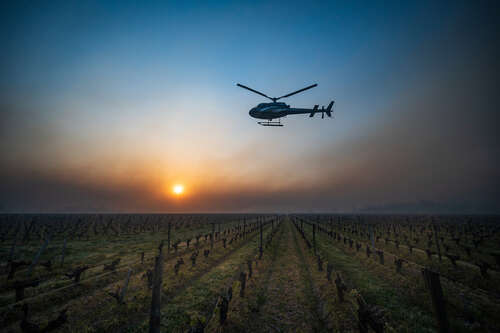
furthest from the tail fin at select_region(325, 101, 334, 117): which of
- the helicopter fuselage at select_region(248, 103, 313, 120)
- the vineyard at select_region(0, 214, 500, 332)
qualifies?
the vineyard at select_region(0, 214, 500, 332)

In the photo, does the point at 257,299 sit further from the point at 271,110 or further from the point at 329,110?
the point at 329,110

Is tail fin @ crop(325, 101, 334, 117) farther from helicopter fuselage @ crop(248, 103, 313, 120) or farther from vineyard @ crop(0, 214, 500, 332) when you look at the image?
vineyard @ crop(0, 214, 500, 332)

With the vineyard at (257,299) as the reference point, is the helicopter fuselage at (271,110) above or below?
above

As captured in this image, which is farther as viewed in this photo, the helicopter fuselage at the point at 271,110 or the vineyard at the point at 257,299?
the helicopter fuselage at the point at 271,110

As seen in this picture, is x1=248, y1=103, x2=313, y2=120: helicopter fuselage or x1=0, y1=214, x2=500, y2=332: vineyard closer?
x1=0, y1=214, x2=500, y2=332: vineyard

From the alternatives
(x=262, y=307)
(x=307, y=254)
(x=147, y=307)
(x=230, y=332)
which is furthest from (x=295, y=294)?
(x=307, y=254)

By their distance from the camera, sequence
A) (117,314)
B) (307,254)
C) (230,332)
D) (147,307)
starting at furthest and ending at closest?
(307,254)
(147,307)
(117,314)
(230,332)

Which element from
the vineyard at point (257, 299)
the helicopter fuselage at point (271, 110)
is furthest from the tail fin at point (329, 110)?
the vineyard at point (257, 299)

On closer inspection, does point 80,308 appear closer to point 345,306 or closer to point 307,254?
point 345,306

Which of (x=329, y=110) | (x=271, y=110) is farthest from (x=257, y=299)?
(x=329, y=110)

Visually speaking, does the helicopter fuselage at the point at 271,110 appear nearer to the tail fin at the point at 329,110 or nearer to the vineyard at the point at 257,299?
the tail fin at the point at 329,110

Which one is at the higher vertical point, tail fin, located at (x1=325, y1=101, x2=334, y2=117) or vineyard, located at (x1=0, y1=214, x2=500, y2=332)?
tail fin, located at (x1=325, y1=101, x2=334, y2=117)
